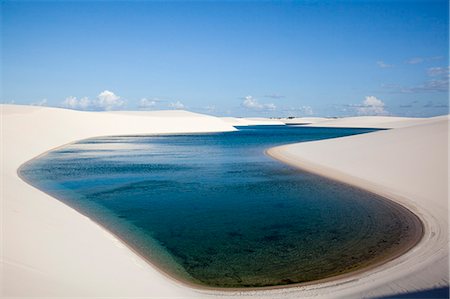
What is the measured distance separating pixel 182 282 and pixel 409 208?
8335 millimetres

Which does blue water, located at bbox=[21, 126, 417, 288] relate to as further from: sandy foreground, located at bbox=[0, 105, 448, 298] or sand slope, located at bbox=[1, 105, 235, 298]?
sand slope, located at bbox=[1, 105, 235, 298]

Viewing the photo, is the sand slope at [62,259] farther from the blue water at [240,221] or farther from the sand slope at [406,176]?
the sand slope at [406,176]

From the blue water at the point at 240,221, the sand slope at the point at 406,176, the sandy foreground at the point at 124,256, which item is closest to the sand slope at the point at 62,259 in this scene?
the sandy foreground at the point at 124,256

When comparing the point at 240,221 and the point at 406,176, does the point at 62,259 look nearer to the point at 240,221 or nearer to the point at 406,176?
the point at 240,221

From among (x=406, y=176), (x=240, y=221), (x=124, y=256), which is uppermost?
(x=406, y=176)

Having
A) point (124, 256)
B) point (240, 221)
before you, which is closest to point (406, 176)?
point (240, 221)

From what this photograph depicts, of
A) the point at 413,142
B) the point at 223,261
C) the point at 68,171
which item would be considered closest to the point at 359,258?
the point at 223,261

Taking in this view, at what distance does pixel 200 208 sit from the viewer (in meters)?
11.8

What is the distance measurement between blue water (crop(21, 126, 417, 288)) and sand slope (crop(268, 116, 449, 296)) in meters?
0.67

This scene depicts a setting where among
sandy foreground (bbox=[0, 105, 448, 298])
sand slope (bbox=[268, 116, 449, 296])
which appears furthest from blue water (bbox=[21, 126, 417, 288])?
sand slope (bbox=[268, 116, 449, 296])

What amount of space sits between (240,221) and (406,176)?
350 inches

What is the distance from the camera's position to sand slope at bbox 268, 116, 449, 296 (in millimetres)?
6164

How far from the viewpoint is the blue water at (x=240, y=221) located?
7137 mm

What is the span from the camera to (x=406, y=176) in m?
14.9
